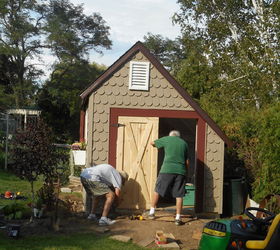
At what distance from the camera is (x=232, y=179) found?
10852mm

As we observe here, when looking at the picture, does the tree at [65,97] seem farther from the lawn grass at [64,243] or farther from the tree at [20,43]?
the lawn grass at [64,243]

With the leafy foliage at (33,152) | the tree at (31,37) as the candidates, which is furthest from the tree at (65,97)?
the leafy foliage at (33,152)

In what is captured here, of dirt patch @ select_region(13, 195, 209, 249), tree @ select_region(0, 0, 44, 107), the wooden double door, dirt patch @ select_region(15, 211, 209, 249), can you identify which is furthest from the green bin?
tree @ select_region(0, 0, 44, 107)

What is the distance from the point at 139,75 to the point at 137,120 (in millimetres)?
974

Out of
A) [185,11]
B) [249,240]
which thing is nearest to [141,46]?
[249,240]

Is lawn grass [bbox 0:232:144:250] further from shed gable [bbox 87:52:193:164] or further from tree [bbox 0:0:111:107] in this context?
tree [bbox 0:0:111:107]

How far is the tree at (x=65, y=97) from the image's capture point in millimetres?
25812

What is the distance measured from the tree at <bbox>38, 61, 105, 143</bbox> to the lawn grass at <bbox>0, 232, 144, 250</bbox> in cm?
1706

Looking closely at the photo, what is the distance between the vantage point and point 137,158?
32.4 feet

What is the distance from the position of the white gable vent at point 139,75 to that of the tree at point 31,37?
79.7 feet

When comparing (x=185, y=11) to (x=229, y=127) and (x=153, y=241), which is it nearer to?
(x=229, y=127)

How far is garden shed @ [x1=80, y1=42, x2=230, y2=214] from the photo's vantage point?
32.1 feet

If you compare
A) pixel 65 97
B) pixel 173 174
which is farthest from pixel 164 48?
pixel 173 174

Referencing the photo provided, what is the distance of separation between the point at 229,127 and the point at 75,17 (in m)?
28.6
